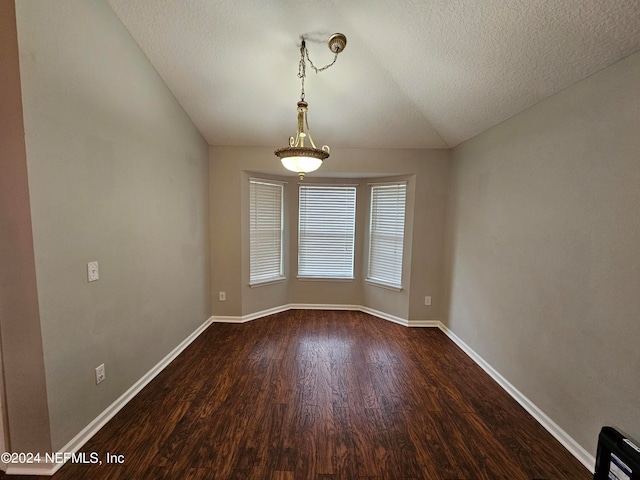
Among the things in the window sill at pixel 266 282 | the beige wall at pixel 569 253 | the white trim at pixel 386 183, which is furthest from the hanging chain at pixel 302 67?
the window sill at pixel 266 282

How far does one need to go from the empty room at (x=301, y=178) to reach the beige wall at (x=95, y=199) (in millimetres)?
14

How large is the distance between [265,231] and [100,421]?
254cm

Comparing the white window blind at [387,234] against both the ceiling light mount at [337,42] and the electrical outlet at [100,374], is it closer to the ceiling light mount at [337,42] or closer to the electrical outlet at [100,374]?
the ceiling light mount at [337,42]

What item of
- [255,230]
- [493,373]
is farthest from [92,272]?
[493,373]

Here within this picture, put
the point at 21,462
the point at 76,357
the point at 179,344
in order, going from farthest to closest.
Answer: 1. the point at 179,344
2. the point at 76,357
3. the point at 21,462

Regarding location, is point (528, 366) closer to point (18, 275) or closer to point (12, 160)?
point (18, 275)

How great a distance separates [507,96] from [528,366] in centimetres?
217

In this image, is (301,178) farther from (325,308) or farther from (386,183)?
(325,308)

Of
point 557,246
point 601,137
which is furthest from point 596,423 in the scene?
point 601,137

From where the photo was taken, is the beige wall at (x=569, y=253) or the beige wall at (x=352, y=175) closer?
the beige wall at (x=569, y=253)

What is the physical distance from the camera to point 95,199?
5.63ft

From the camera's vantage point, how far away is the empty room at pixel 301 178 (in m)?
1.40

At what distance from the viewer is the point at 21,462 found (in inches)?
57.6

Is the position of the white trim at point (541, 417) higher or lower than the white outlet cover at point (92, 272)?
lower
